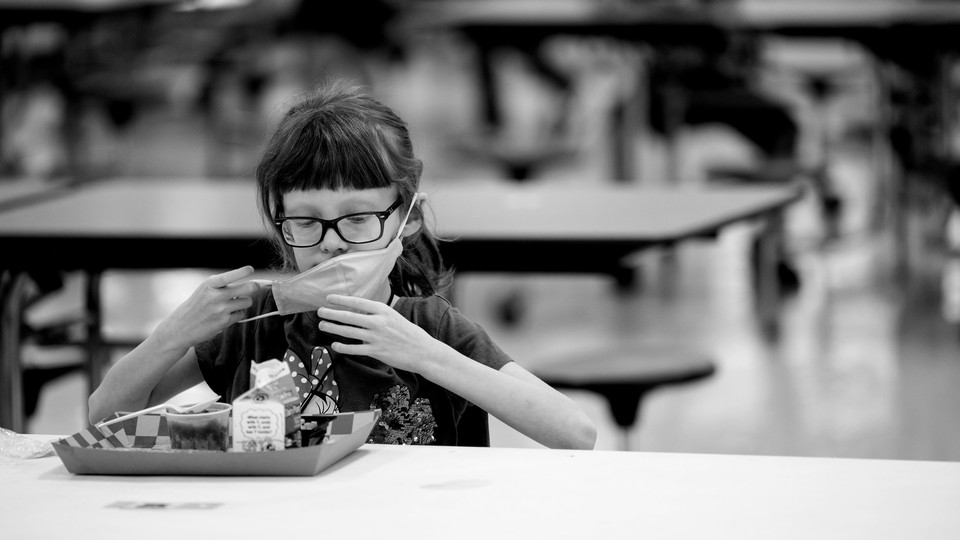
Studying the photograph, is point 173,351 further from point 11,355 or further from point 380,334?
point 11,355

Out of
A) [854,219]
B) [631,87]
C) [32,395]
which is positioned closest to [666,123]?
[631,87]

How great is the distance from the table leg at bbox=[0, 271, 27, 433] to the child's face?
1562 mm

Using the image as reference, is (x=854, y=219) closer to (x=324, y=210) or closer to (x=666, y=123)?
(x=666, y=123)

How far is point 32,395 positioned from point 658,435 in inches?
68.5

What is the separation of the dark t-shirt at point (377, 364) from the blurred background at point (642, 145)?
0.96 metres

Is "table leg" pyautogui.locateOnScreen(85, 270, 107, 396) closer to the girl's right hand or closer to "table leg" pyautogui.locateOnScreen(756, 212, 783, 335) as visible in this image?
the girl's right hand

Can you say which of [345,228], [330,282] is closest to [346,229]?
[345,228]

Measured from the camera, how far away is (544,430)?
52.9 inches

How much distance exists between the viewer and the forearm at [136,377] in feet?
4.52

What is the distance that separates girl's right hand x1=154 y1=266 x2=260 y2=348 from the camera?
1.32 metres

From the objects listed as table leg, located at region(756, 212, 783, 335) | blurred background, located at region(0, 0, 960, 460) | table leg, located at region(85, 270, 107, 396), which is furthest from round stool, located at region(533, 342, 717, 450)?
table leg, located at region(756, 212, 783, 335)

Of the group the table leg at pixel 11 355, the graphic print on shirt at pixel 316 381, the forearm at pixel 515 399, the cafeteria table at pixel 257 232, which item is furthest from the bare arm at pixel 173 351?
the table leg at pixel 11 355

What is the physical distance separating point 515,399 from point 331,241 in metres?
0.28

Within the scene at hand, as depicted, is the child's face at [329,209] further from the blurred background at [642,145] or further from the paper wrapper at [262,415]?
the blurred background at [642,145]
